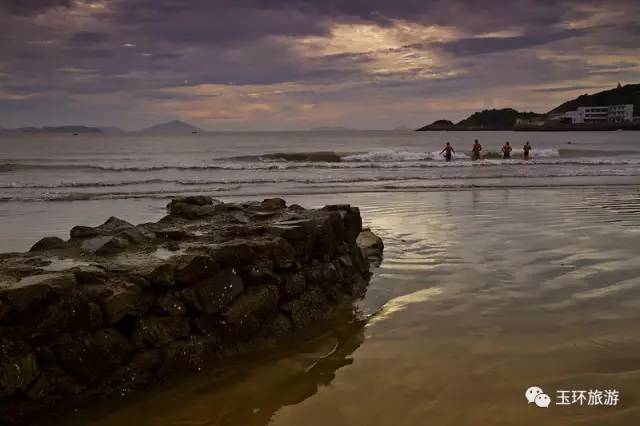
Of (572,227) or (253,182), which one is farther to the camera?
(253,182)

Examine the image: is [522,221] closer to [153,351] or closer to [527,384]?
[527,384]

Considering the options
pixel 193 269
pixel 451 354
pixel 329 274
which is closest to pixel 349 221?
pixel 329 274

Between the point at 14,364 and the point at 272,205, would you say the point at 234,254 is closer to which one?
the point at 14,364

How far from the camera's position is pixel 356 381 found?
14.9 feet

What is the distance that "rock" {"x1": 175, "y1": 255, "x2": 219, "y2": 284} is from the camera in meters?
4.71

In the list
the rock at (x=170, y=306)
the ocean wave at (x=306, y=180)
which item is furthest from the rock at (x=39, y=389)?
the ocean wave at (x=306, y=180)

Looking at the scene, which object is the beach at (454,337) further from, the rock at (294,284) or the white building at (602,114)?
the white building at (602,114)

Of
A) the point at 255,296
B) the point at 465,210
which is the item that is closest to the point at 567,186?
the point at 465,210

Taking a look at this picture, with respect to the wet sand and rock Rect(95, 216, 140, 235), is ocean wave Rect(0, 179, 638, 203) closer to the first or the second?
the wet sand

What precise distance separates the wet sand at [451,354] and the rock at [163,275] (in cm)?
86

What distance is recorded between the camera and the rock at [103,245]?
17.8 ft

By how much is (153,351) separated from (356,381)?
1693 mm

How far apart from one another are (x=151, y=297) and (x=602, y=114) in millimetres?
173350

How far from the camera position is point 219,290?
196 inches
